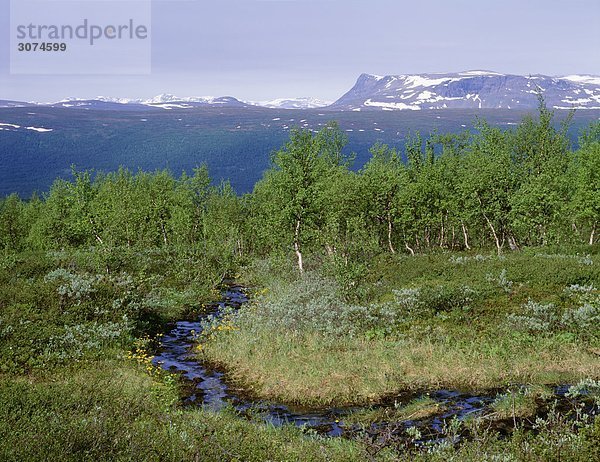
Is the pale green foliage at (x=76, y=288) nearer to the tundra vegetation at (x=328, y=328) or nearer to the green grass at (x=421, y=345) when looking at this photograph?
the tundra vegetation at (x=328, y=328)

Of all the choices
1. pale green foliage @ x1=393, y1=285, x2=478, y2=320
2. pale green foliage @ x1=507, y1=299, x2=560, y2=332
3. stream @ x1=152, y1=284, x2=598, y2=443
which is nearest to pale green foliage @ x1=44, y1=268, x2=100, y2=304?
stream @ x1=152, y1=284, x2=598, y2=443

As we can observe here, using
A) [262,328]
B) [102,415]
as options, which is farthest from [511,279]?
[102,415]

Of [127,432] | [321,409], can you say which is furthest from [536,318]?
[127,432]

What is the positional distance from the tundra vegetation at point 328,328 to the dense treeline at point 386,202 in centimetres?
29

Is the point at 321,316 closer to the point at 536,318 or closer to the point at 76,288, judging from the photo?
the point at 536,318

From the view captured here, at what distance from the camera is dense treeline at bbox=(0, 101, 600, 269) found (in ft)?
132

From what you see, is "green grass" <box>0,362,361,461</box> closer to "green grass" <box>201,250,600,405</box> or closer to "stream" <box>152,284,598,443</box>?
"stream" <box>152,284,598,443</box>

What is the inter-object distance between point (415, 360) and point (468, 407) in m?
3.19

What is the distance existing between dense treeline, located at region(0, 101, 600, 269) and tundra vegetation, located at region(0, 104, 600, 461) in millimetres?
293

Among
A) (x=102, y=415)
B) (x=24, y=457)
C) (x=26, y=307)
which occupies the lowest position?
(x=26, y=307)

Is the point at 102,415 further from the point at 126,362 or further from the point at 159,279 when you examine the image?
the point at 159,279

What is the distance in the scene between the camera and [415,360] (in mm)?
17688

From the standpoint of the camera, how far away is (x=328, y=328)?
67.4ft

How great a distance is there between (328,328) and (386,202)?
3162 cm
